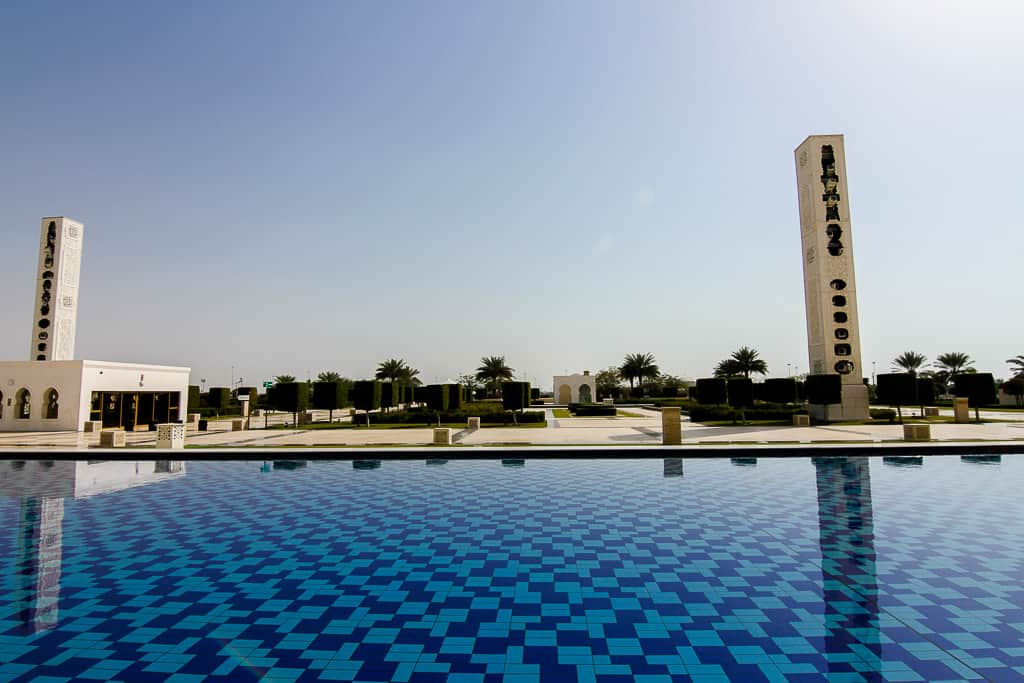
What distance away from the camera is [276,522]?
9406 millimetres

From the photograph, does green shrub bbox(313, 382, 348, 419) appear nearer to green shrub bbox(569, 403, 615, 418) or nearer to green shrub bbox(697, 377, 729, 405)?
green shrub bbox(569, 403, 615, 418)

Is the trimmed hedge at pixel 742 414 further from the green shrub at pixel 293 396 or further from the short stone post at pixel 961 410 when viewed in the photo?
the green shrub at pixel 293 396

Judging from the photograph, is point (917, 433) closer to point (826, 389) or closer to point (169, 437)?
point (826, 389)

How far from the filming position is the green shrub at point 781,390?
28234 millimetres

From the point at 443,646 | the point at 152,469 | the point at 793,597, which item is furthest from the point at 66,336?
the point at 793,597

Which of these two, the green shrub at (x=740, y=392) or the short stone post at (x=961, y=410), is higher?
the green shrub at (x=740, y=392)

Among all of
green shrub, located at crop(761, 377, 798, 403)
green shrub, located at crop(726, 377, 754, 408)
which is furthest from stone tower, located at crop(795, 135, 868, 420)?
green shrub, located at crop(726, 377, 754, 408)

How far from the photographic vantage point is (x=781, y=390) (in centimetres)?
2839

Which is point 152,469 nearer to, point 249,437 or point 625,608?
point 249,437

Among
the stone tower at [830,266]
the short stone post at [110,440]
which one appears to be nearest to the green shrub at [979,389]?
the stone tower at [830,266]

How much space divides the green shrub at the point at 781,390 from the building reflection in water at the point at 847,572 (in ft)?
56.3

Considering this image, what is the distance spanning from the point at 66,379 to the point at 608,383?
61497mm

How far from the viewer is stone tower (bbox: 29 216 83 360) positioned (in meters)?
31.8

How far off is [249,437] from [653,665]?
22732 millimetres
